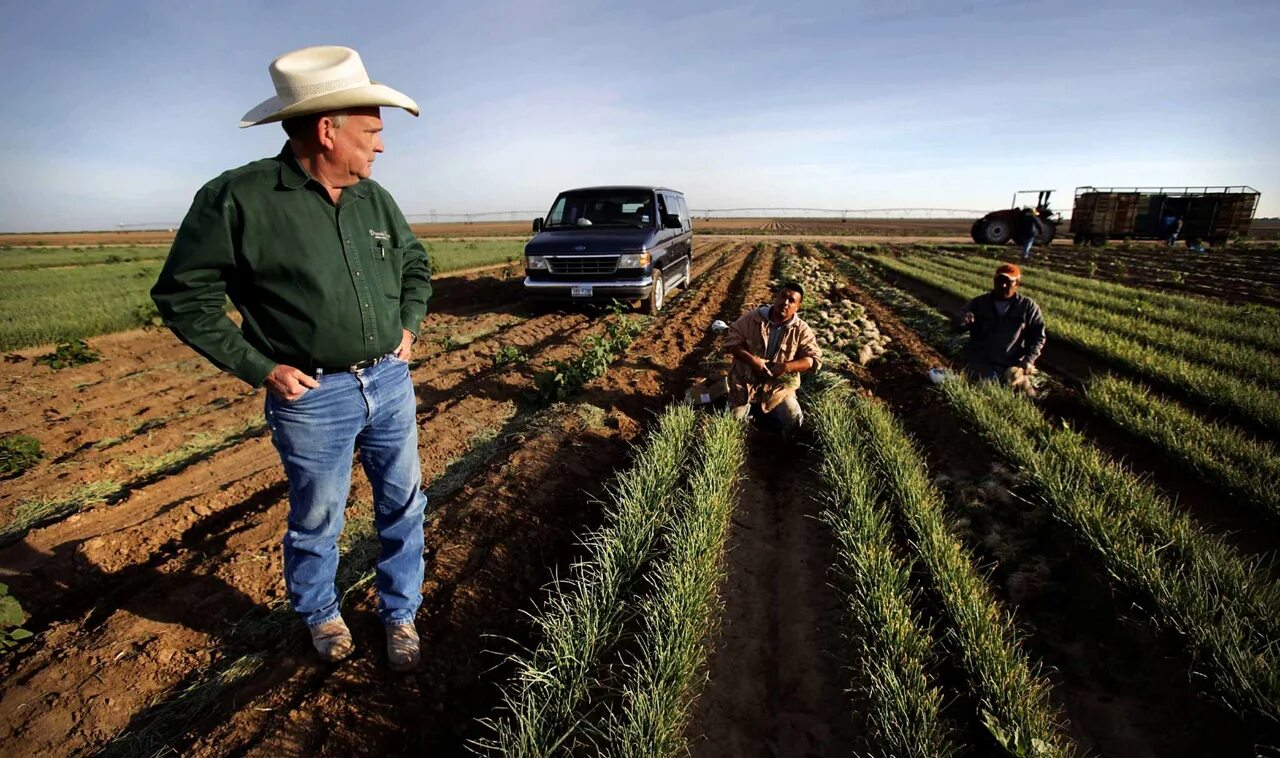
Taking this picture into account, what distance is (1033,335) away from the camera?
5996mm

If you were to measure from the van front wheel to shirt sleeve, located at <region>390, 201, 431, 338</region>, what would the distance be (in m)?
7.23

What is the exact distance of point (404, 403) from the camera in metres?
2.38

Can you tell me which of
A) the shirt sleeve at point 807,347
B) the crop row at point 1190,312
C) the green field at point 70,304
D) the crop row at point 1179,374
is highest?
the shirt sleeve at point 807,347

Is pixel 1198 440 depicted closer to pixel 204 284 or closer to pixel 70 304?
pixel 204 284

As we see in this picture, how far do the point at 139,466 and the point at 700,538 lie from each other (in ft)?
14.9

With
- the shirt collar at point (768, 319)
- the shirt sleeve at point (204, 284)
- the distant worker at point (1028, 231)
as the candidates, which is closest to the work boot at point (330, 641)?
the shirt sleeve at point (204, 284)

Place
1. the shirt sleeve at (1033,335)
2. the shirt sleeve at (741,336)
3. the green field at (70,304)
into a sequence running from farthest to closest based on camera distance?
the green field at (70,304) → the shirt sleeve at (1033,335) → the shirt sleeve at (741,336)

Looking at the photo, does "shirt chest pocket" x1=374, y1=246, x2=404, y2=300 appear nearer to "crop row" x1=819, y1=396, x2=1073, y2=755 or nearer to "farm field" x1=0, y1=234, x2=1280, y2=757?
"farm field" x1=0, y1=234, x2=1280, y2=757

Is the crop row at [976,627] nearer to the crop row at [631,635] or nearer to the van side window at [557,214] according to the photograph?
the crop row at [631,635]

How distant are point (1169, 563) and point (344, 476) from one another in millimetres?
4123

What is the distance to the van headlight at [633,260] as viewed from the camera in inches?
358

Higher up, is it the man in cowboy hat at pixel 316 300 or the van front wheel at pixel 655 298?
the man in cowboy hat at pixel 316 300

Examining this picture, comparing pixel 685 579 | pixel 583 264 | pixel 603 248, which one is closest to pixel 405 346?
pixel 685 579

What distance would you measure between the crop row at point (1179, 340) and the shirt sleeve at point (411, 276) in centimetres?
778
